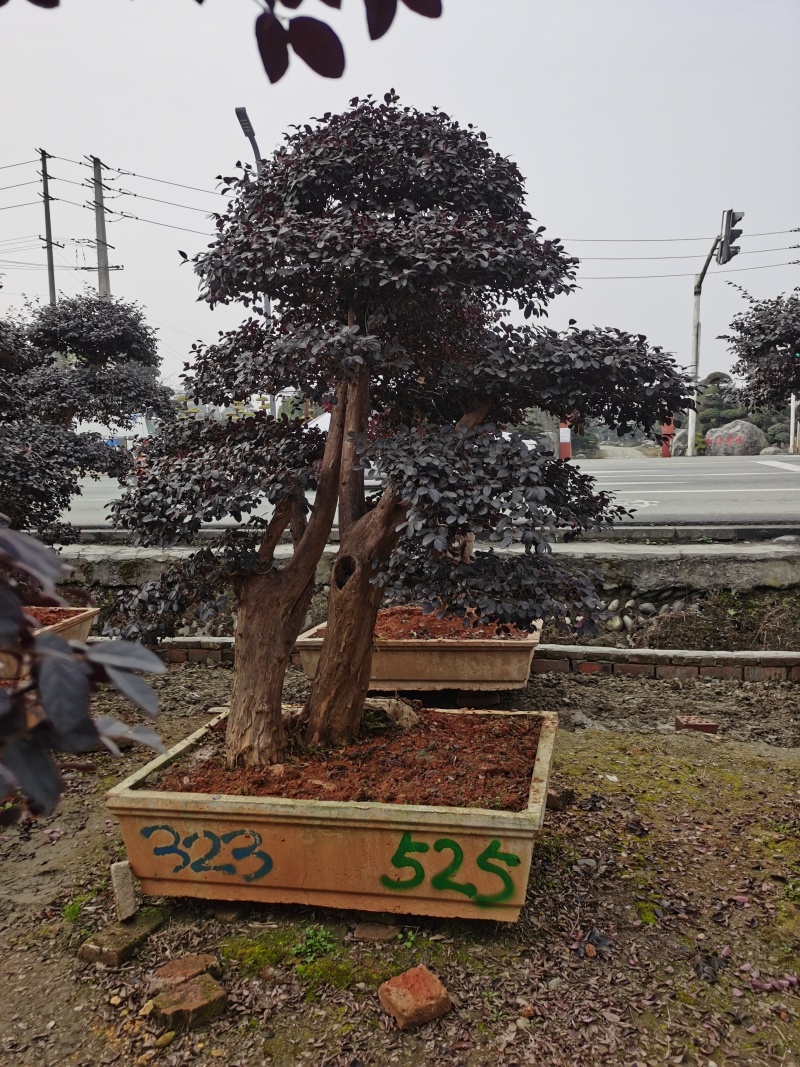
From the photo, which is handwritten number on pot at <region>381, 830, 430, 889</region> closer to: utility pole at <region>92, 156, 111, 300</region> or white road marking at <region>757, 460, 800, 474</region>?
white road marking at <region>757, 460, 800, 474</region>

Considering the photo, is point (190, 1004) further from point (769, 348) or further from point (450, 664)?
point (769, 348)

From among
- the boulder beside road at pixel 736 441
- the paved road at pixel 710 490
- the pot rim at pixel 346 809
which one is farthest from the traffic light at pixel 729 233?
the pot rim at pixel 346 809

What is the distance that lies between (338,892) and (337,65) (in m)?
2.28

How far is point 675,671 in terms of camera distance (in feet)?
16.3

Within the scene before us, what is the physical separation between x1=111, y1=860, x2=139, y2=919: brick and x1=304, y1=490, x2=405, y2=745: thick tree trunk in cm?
81

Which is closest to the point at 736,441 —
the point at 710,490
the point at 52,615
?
the point at 710,490

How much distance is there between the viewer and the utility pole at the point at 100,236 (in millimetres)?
13680

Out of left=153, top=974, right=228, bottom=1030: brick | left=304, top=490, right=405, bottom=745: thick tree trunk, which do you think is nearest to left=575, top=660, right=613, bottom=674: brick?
left=304, top=490, right=405, bottom=745: thick tree trunk

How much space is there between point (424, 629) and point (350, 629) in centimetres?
175

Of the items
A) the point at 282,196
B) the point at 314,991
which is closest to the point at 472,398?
the point at 282,196

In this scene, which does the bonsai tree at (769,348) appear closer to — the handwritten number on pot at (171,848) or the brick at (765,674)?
the brick at (765,674)

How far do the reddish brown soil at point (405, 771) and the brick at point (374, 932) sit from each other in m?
0.37

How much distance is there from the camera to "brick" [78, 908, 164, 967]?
2.36m

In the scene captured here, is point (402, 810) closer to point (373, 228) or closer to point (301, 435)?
point (301, 435)
